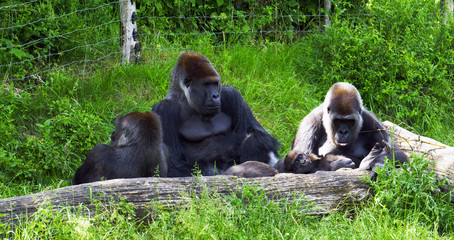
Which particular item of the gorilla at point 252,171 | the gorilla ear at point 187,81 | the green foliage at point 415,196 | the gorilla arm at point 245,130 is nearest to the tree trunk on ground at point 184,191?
the green foliage at point 415,196

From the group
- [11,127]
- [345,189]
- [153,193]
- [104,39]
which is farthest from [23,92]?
[345,189]

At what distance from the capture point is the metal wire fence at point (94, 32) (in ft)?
22.9

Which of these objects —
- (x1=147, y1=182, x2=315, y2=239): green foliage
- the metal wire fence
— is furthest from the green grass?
the metal wire fence

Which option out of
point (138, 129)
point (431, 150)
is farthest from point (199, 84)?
point (431, 150)

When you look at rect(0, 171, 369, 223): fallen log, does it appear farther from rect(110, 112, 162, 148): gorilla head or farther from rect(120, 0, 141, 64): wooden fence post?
rect(120, 0, 141, 64): wooden fence post

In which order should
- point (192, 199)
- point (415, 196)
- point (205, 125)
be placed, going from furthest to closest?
point (205, 125) < point (415, 196) < point (192, 199)

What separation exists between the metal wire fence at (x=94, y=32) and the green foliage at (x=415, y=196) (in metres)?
3.92

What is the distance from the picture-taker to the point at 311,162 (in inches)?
202

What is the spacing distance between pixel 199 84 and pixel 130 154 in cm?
93

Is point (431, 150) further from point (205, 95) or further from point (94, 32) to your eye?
point (94, 32)

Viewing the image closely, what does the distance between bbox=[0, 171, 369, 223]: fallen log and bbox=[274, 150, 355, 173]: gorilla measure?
50 cm

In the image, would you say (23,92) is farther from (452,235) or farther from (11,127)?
(452,235)

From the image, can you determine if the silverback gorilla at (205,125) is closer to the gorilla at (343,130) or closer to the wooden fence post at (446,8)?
the gorilla at (343,130)

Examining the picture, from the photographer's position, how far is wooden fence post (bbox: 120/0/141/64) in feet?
23.9
